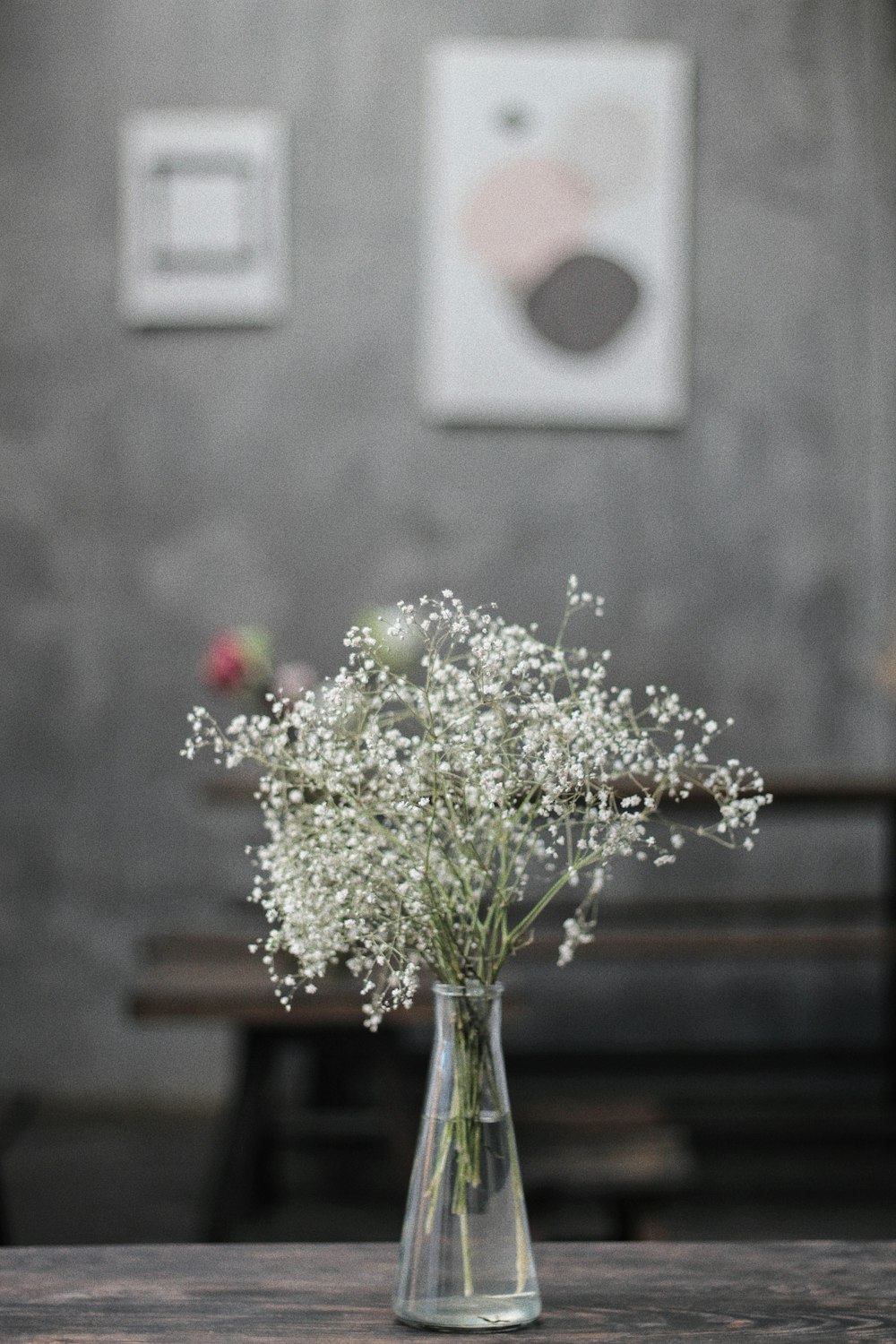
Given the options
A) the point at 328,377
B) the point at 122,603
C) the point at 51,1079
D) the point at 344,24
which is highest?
the point at 344,24

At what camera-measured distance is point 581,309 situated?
169 inches

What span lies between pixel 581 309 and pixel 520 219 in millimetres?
309

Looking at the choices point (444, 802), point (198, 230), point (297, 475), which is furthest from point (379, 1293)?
point (198, 230)

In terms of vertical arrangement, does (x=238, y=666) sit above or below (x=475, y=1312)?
above

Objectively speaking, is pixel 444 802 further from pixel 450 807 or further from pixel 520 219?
pixel 520 219

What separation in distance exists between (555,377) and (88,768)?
1743 mm

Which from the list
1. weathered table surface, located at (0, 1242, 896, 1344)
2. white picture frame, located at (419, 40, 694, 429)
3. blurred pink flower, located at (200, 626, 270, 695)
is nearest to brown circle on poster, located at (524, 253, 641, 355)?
white picture frame, located at (419, 40, 694, 429)

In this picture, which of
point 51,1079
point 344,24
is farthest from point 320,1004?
point 344,24

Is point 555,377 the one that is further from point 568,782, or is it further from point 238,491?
point 568,782

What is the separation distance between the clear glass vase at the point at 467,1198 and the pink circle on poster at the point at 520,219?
3.57 metres

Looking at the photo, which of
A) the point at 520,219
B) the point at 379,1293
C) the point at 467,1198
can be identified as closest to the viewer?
the point at 467,1198

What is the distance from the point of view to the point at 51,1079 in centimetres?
425

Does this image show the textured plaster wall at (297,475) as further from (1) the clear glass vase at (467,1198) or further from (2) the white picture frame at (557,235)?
(1) the clear glass vase at (467,1198)

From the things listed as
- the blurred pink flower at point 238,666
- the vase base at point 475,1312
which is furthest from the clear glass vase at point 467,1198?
the blurred pink flower at point 238,666
